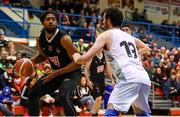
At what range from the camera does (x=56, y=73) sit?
268 inches

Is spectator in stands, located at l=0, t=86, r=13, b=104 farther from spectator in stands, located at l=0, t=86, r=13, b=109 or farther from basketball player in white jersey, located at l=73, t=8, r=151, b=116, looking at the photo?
basketball player in white jersey, located at l=73, t=8, r=151, b=116

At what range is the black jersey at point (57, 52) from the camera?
22.7ft

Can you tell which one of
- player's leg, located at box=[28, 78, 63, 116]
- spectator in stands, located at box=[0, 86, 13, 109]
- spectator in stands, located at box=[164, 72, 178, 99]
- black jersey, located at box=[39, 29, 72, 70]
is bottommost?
spectator in stands, located at box=[164, 72, 178, 99]

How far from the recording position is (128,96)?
17.4 ft

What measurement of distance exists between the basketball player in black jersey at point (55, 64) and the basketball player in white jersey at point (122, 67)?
1.31 metres

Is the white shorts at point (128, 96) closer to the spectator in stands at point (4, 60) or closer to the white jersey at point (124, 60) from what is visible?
the white jersey at point (124, 60)

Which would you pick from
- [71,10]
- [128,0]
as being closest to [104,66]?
[71,10]

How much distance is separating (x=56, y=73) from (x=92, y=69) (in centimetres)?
429

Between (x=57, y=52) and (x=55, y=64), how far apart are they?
0.72 feet

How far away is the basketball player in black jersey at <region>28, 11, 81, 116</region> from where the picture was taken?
680cm

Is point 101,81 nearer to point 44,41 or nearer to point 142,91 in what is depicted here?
point 44,41

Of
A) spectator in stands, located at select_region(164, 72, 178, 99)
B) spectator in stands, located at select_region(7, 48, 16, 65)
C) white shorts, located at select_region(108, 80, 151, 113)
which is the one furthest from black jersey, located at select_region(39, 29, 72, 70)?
spectator in stands, located at select_region(164, 72, 178, 99)

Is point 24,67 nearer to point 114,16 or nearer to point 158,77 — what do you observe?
point 114,16

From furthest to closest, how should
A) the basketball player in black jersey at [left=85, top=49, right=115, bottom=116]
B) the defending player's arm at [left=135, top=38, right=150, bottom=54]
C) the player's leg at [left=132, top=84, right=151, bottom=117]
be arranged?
the basketball player in black jersey at [left=85, top=49, right=115, bottom=116]
the defending player's arm at [left=135, top=38, right=150, bottom=54]
the player's leg at [left=132, top=84, right=151, bottom=117]
